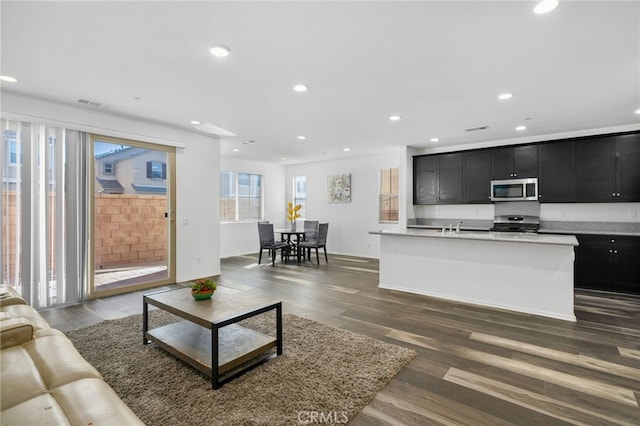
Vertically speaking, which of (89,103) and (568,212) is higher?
(89,103)

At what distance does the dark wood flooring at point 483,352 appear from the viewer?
76.1 inches

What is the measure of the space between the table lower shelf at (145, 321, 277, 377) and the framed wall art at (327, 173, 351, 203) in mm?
5621

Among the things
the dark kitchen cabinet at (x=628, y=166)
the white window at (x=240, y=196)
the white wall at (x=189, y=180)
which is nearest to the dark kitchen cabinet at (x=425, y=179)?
the dark kitchen cabinet at (x=628, y=166)

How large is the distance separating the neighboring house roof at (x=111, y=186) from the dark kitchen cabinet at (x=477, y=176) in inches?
239

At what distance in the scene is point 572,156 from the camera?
5.19 metres

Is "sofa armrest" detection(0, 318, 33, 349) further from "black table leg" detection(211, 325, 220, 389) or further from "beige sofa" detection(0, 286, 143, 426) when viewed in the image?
"black table leg" detection(211, 325, 220, 389)

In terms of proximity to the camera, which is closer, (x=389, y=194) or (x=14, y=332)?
(x=14, y=332)

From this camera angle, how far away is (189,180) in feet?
17.4

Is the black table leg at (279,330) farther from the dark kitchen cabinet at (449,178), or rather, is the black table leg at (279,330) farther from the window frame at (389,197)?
the window frame at (389,197)

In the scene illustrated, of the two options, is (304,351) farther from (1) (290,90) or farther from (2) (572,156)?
(2) (572,156)

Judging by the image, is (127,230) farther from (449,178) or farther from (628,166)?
(628,166)

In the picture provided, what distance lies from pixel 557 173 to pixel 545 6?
14.1ft

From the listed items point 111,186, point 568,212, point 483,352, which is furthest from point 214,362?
point 568,212

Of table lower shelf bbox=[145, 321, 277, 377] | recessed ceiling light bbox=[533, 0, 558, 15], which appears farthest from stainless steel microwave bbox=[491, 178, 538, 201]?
table lower shelf bbox=[145, 321, 277, 377]
